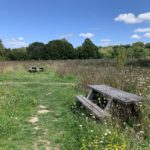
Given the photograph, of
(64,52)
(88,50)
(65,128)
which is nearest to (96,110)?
(65,128)

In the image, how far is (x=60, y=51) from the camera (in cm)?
6619

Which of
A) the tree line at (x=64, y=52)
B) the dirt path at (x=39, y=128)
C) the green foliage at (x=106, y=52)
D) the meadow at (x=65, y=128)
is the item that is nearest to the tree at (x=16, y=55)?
the tree line at (x=64, y=52)

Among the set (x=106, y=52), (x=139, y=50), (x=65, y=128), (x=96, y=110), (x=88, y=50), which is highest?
(x=88, y=50)

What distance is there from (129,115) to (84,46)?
185 feet

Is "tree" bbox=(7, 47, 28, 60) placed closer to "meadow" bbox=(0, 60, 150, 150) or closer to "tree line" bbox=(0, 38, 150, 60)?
"tree line" bbox=(0, 38, 150, 60)

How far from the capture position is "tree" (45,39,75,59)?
6553 cm

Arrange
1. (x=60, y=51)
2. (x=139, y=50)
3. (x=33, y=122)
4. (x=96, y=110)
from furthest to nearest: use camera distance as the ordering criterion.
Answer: (x=60, y=51), (x=139, y=50), (x=33, y=122), (x=96, y=110)

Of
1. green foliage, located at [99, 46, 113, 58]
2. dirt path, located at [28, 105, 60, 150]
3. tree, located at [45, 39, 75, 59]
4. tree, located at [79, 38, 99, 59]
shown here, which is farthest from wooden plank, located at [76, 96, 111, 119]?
green foliage, located at [99, 46, 113, 58]

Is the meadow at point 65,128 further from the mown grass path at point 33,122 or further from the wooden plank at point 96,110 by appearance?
the wooden plank at point 96,110

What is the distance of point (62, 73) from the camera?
22.2 metres

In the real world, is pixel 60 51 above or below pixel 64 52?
above

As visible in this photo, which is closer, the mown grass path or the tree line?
the mown grass path

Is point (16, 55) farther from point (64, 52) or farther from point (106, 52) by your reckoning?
point (106, 52)

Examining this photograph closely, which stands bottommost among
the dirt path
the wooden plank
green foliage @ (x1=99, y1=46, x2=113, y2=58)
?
the dirt path
